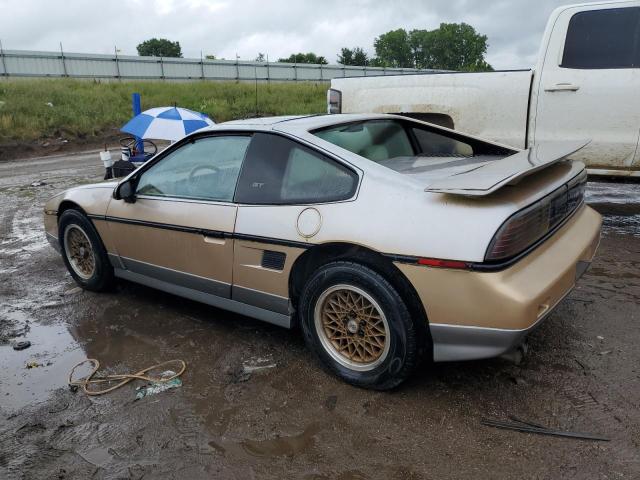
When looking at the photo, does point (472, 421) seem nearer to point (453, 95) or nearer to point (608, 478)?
point (608, 478)

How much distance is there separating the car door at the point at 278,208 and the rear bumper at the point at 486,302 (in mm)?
598

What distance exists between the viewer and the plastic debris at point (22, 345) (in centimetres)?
370

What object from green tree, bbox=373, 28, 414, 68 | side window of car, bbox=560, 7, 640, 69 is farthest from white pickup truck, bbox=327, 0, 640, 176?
green tree, bbox=373, 28, 414, 68

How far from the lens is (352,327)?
2.93 meters

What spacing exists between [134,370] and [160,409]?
54 cm

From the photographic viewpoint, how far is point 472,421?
266 centimetres

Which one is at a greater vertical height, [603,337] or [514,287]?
[514,287]

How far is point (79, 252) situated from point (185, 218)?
5.40 ft

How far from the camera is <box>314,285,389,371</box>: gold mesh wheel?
9.30ft

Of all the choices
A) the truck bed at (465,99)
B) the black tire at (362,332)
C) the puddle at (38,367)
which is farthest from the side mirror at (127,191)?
the truck bed at (465,99)

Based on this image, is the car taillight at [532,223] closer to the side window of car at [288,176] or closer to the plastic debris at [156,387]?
the side window of car at [288,176]

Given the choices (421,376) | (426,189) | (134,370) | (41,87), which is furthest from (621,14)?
(41,87)

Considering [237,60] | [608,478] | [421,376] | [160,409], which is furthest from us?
[237,60]

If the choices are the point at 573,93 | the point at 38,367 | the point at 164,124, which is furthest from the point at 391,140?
the point at 164,124
